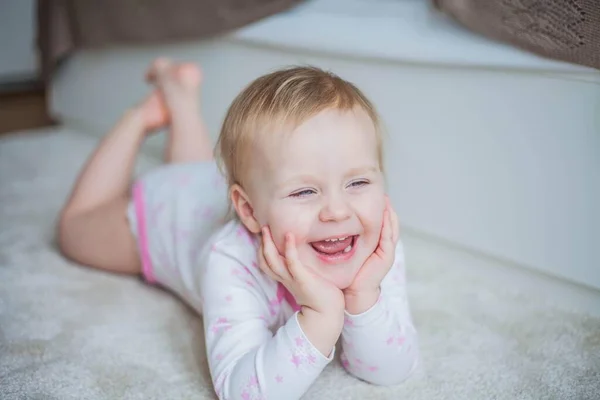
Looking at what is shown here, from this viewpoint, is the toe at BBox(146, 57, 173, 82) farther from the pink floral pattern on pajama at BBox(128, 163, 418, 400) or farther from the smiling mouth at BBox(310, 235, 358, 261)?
the smiling mouth at BBox(310, 235, 358, 261)

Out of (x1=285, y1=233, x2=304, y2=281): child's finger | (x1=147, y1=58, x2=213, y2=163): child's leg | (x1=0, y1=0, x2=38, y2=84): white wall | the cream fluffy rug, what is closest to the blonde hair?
(x1=285, y1=233, x2=304, y2=281): child's finger

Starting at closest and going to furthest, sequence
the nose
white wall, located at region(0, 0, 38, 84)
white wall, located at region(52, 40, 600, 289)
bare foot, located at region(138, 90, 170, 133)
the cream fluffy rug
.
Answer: the nose
the cream fluffy rug
white wall, located at region(52, 40, 600, 289)
bare foot, located at region(138, 90, 170, 133)
white wall, located at region(0, 0, 38, 84)

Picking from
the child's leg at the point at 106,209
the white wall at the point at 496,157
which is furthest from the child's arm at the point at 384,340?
the child's leg at the point at 106,209

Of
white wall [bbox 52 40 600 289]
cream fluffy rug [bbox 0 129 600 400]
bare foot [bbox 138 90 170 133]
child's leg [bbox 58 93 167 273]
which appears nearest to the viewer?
cream fluffy rug [bbox 0 129 600 400]

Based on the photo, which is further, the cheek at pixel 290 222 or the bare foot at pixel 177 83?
the bare foot at pixel 177 83

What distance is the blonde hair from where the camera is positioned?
763mm

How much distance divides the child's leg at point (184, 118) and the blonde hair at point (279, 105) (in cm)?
52

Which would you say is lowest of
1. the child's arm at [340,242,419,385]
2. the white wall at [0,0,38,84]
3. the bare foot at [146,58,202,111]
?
the white wall at [0,0,38,84]

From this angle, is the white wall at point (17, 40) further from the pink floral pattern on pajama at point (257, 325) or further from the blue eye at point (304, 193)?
the blue eye at point (304, 193)

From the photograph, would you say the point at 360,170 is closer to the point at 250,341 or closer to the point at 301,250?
the point at 301,250

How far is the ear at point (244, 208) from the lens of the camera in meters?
0.82

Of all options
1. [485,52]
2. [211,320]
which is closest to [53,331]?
[211,320]

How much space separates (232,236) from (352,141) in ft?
0.72

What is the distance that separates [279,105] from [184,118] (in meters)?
0.62
